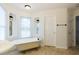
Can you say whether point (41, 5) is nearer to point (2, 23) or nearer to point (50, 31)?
point (50, 31)

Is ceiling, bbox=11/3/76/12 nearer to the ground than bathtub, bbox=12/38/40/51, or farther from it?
farther from it

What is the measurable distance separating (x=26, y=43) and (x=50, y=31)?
0.52 m

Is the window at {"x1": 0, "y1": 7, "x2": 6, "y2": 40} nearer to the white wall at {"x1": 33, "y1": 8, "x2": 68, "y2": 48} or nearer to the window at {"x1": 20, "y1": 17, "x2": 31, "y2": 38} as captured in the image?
the window at {"x1": 20, "y1": 17, "x2": 31, "y2": 38}

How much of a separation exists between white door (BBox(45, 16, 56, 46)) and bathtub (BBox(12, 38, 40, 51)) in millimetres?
213

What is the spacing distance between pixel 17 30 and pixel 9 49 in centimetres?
39

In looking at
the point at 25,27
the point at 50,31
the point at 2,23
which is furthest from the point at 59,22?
the point at 2,23

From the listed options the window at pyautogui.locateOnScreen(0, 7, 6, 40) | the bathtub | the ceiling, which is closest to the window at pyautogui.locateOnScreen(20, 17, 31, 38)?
the bathtub

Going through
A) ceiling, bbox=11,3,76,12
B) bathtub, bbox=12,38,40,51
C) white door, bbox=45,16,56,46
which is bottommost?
bathtub, bbox=12,38,40,51

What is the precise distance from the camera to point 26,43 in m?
1.93

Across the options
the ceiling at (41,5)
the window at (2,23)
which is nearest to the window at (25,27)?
the ceiling at (41,5)

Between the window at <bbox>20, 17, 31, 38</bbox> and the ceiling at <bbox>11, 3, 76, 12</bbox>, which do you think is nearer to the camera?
the ceiling at <bbox>11, 3, 76, 12</bbox>

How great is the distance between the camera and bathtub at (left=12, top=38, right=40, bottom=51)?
183cm

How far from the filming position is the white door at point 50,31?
1920 millimetres

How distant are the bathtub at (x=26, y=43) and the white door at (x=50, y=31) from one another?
213mm
